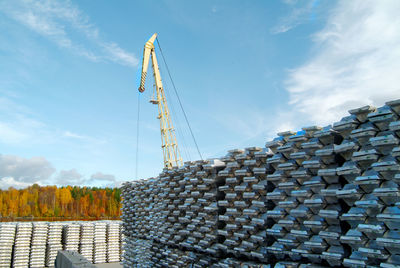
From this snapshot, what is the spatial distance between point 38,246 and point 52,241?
666 mm

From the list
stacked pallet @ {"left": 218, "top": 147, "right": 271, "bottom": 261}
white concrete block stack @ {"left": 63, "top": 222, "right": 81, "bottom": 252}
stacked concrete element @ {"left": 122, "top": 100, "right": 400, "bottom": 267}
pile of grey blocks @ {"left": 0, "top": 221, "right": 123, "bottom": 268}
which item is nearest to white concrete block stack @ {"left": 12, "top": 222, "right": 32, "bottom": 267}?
pile of grey blocks @ {"left": 0, "top": 221, "right": 123, "bottom": 268}

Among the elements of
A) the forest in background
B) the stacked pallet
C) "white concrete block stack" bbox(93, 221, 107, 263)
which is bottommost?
"white concrete block stack" bbox(93, 221, 107, 263)

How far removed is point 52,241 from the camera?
16.6 meters

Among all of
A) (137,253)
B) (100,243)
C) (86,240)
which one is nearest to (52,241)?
(86,240)

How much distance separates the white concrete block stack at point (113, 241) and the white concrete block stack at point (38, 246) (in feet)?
10.5

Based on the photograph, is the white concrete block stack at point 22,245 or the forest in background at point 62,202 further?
the forest in background at point 62,202

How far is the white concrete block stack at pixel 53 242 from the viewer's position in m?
16.6

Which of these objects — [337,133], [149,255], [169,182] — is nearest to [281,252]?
[337,133]

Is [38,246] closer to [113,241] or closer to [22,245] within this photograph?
[22,245]

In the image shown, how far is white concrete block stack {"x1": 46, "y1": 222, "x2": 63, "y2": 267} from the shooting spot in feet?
54.3

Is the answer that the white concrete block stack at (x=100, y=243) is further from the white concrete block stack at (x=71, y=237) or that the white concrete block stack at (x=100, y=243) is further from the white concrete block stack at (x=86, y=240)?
the white concrete block stack at (x=71, y=237)

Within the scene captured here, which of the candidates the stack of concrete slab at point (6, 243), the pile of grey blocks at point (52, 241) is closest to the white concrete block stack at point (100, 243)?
the pile of grey blocks at point (52, 241)

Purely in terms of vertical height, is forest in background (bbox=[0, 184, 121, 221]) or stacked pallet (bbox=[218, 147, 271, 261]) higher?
forest in background (bbox=[0, 184, 121, 221])

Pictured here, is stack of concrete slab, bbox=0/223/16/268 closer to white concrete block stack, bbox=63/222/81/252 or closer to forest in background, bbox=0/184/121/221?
white concrete block stack, bbox=63/222/81/252
